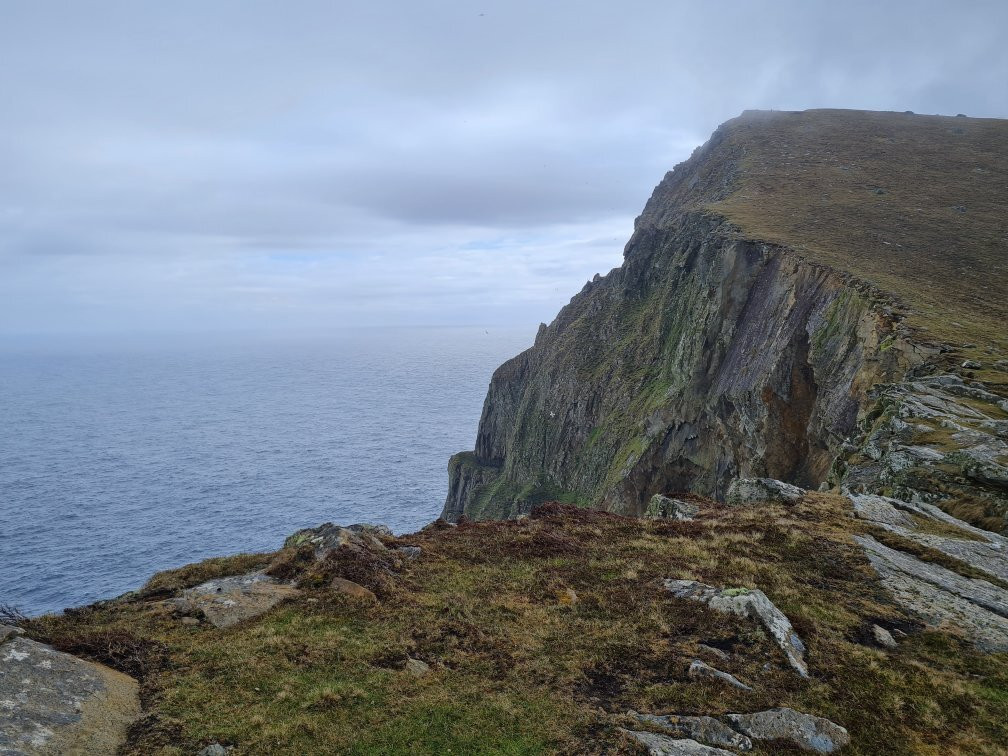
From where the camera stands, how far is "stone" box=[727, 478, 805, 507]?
2439 centimetres

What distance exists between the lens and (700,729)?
9.99 m

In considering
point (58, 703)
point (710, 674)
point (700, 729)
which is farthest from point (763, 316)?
point (58, 703)

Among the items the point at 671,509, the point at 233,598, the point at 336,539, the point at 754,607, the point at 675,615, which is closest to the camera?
the point at 754,607

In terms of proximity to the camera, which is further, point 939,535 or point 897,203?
point 897,203

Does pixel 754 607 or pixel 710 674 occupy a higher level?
pixel 754 607

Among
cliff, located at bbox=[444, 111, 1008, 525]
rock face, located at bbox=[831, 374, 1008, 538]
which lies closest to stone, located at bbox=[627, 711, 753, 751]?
rock face, located at bbox=[831, 374, 1008, 538]

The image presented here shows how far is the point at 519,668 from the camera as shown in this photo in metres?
12.4

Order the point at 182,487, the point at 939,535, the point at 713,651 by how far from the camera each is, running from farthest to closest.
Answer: the point at 182,487 → the point at 939,535 → the point at 713,651

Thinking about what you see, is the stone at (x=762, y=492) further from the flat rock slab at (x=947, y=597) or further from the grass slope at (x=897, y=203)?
the grass slope at (x=897, y=203)

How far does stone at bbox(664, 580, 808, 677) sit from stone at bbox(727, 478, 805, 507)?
1074cm

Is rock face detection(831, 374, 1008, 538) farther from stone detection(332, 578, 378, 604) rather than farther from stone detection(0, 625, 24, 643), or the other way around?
stone detection(0, 625, 24, 643)

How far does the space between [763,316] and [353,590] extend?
41.5 meters

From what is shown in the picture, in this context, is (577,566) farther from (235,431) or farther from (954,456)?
(235,431)

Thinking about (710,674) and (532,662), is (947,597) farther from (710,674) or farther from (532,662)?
(532,662)
